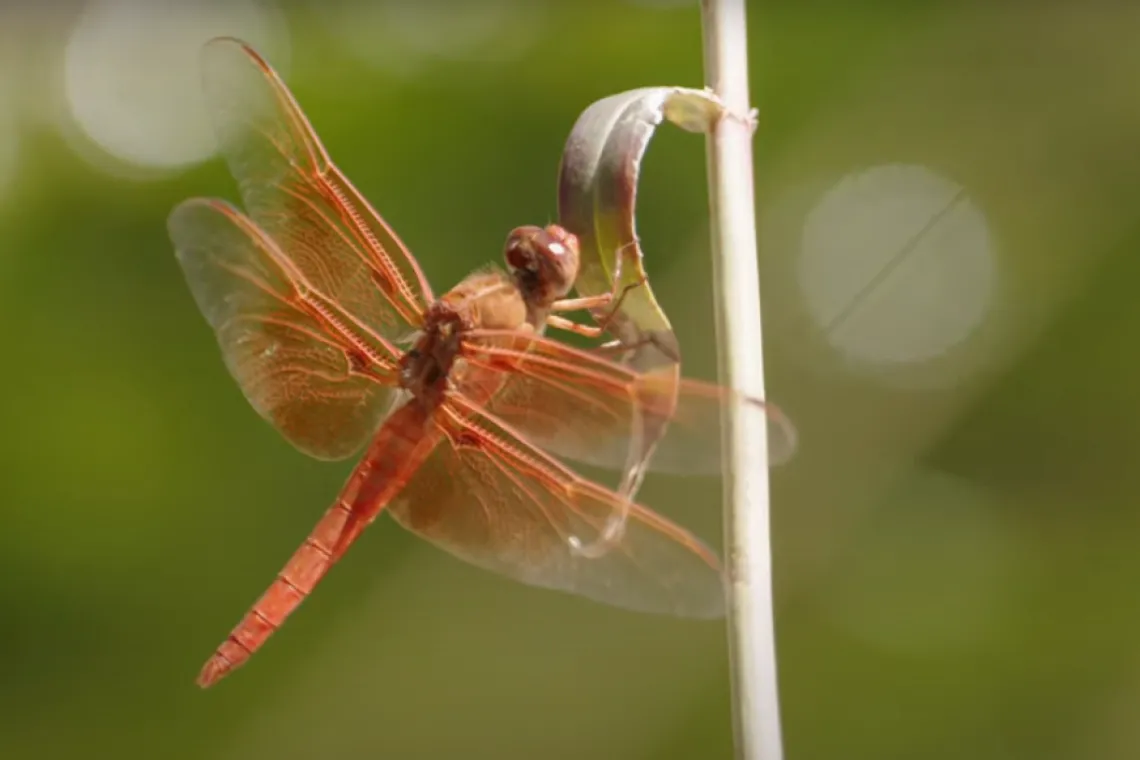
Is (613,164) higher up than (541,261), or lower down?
higher up

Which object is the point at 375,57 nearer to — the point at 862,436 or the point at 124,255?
the point at 124,255

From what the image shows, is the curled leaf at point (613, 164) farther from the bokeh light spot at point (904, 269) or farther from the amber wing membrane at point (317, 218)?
the bokeh light spot at point (904, 269)

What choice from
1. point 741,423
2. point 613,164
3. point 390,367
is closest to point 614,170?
point 613,164

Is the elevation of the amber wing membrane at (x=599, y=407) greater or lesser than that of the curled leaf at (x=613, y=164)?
lesser

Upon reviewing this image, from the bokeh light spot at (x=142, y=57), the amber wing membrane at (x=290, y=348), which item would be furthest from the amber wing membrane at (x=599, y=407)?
the bokeh light spot at (x=142, y=57)

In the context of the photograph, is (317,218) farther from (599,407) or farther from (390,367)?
(599,407)

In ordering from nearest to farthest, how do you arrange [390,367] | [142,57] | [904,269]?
[390,367] → [904,269] → [142,57]

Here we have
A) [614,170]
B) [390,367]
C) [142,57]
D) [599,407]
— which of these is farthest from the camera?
[142,57]

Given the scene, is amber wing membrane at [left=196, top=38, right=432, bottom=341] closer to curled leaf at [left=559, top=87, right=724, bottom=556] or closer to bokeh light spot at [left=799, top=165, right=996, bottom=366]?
curled leaf at [left=559, top=87, right=724, bottom=556]
